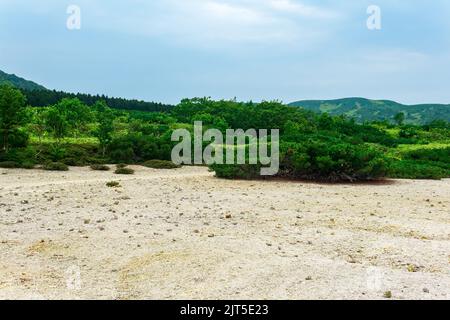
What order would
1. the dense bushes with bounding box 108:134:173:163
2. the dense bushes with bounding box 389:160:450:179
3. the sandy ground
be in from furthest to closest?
the dense bushes with bounding box 108:134:173:163 → the dense bushes with bounding box 389:160:450:179 → the sandy ground

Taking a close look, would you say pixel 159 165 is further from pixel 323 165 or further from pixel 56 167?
pixel 323 165

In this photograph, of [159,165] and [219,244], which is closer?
[219,244]

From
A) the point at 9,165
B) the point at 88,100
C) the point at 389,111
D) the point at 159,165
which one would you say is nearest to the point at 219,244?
the point at 9,165

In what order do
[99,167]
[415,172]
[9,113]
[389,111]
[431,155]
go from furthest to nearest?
1. [389,111]
2. [431,155]
3. [9,113]
4. [99,167]
5. [415,172]

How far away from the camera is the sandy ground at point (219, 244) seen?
7129 mm

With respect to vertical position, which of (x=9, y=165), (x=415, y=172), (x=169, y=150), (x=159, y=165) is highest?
(x=169, y=150)

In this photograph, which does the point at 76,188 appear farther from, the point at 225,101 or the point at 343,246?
the point at 225,101

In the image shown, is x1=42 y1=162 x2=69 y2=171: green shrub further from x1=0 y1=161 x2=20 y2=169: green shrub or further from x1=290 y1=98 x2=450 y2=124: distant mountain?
x1=290 y1=98 x2=450 y2=124: distant mountain

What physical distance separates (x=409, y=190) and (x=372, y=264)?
11.4 meters

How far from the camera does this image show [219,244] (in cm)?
958

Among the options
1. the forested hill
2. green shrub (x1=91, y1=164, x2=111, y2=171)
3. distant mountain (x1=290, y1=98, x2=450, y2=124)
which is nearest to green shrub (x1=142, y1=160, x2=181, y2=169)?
green shrub (x1=91, y1=164, x2=111, y2=171)

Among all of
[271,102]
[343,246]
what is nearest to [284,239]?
[343,246]

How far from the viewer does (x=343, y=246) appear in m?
9.87

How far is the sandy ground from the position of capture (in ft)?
23.4
